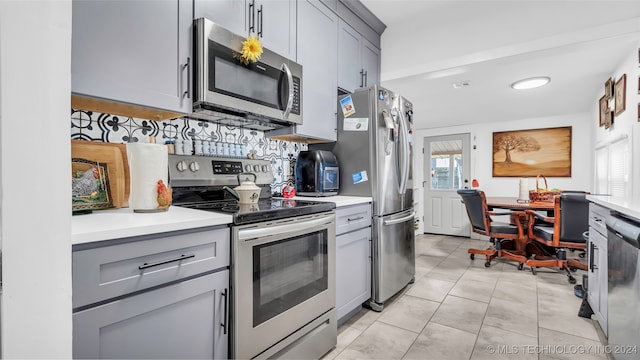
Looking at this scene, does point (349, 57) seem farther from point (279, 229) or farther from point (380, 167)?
point (279, 229)

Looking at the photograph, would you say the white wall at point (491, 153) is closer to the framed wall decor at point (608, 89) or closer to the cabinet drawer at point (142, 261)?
the framed wall decor at point (608, 89)

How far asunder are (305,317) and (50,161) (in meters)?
1.47

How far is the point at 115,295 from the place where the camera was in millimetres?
970

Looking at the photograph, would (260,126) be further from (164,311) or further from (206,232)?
(164,311)

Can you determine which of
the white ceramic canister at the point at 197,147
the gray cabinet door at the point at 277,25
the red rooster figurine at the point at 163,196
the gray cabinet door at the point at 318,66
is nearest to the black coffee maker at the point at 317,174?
the gray cabinet door at the point at 318,66

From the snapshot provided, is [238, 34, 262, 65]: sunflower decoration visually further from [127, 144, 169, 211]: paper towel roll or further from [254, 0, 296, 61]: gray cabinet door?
[127, 144, 169, 211]: paper towel roll

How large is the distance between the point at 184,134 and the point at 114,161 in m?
0.51

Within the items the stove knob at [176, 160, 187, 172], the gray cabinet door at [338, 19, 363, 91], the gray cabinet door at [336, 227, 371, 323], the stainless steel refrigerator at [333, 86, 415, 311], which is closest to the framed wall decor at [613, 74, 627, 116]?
the stainless steel refrigerator at [333, 86, 415, 311]

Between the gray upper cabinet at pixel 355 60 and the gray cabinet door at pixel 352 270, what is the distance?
1.33 meters

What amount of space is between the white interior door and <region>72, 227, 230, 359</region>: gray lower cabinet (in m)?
5.19

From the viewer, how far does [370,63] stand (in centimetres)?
306

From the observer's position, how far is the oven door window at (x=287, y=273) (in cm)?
141

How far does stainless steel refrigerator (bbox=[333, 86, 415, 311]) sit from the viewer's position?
2424 millimetres

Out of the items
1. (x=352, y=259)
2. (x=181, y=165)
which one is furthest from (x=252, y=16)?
(x=352, y=259)
